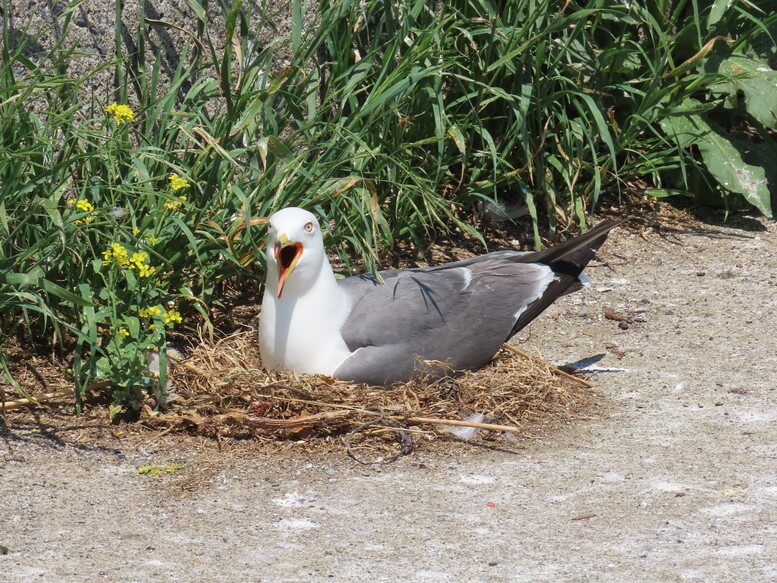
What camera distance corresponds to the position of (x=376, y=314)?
14.4 ft

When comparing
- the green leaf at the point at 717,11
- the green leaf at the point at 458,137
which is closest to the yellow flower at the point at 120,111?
the green leaf at the point at 458,137

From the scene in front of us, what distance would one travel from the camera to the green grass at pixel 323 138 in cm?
A: 417

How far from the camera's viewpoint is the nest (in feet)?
13.1

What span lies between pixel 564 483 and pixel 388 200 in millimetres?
2060

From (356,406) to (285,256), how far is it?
1.97 feet

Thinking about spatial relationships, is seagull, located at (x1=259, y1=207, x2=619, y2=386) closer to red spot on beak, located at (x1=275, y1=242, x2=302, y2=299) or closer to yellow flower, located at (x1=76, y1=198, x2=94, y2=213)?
red spot on beak, located at (x1=275, y1=242, x2=302, y2=299)

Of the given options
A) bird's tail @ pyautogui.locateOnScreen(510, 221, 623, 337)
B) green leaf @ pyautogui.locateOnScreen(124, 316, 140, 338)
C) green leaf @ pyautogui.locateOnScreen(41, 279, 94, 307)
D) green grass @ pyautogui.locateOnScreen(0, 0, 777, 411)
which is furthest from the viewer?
bird's tail @ pyautogui.locateOnScreen(510, 221, 623, 337)

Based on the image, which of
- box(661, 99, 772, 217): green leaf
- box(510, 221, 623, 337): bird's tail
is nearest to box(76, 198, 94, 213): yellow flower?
Answer: box(510, 221, 623, 337): bird's tail

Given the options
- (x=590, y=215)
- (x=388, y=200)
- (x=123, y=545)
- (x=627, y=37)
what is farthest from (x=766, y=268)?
(x=123, y=545)

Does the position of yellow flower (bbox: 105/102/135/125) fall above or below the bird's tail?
above

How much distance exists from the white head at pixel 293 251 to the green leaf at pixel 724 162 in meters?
2.48

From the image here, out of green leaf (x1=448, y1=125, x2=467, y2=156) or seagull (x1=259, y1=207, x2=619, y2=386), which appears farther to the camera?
green leaf (x1=448, y1=125, x2=467, y2=156)

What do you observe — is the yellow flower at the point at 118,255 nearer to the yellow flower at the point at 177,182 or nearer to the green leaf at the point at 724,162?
the yellow flower at the point at 177,182

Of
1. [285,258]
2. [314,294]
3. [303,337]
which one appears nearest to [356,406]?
[303,337]
